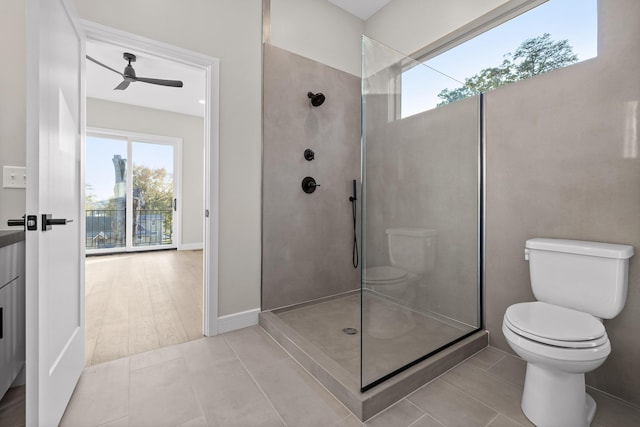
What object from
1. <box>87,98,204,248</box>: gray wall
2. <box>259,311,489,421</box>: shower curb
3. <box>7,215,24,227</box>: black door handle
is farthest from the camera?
<box>87,98,204,248</box>: gray wall

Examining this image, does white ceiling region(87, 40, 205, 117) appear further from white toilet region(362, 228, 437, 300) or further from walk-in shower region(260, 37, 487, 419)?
white toilet region(362, 228, 437, 300)

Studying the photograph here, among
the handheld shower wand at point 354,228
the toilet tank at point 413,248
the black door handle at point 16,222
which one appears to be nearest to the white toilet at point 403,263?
the toilet tank at point 413,248

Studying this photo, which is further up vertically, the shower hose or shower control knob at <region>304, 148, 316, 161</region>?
shower control knob at <region>304, 148, 316, 161</region>

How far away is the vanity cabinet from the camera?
1354mm

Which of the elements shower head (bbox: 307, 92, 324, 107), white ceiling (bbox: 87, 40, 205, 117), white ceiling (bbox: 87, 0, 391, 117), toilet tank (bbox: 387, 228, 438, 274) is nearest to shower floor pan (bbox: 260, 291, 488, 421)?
toilet tank (bbox: 387, 228, 438, 274)

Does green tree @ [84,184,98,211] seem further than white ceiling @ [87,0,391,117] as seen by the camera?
Yes

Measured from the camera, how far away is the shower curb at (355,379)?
1.41 m

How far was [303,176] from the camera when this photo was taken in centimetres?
266

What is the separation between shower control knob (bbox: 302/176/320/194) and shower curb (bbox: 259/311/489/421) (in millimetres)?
1192

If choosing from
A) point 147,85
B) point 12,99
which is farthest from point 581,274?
point 147,85

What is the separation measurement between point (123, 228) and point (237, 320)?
15.1ft

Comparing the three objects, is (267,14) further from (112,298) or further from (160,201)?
(160,201)

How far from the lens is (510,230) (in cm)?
196

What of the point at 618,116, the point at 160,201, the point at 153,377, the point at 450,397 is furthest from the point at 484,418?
the point at 160,201
